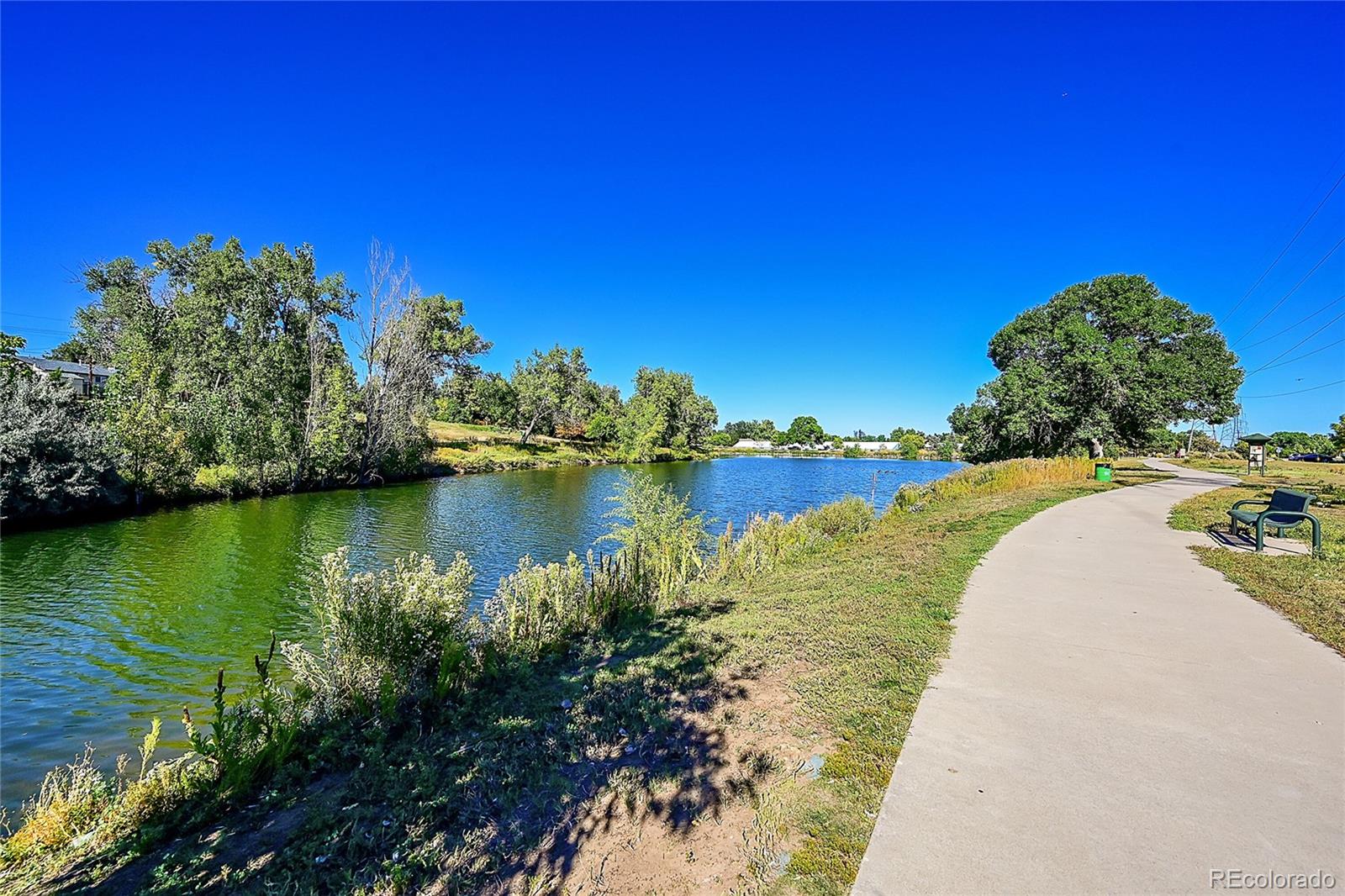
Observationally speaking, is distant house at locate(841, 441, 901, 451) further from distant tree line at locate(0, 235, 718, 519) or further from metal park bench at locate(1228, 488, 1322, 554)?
metal park bench at locate(1228, 488, 1322, 554)

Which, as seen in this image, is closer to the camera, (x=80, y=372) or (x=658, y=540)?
(x=658, y=540)

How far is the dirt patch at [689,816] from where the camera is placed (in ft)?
8.46

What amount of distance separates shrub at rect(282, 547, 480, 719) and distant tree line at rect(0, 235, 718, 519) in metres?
16.5

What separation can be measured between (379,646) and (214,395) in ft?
88.6

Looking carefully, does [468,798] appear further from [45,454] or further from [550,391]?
[550,391]

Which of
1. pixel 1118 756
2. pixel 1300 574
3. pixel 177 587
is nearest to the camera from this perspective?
pixel 1118 756

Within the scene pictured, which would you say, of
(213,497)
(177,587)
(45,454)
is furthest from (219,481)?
(177,587)

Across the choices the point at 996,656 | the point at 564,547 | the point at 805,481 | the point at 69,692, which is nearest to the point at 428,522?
the point at 564,547

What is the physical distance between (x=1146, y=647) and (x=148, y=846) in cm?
725

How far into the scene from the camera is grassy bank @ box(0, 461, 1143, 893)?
8.96ft

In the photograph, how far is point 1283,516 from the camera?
27.7 ft

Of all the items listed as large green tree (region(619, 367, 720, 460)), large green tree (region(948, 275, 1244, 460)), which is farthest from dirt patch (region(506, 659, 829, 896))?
large green tree (region(619, 367, 720, 460))

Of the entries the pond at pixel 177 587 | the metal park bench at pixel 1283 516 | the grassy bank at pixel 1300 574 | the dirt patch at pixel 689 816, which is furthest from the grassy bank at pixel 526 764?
the metal park bench at pixel 1283 516

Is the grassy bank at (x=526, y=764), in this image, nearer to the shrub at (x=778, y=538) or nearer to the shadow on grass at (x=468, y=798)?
the shadow on grass at (x=468, y=798)
